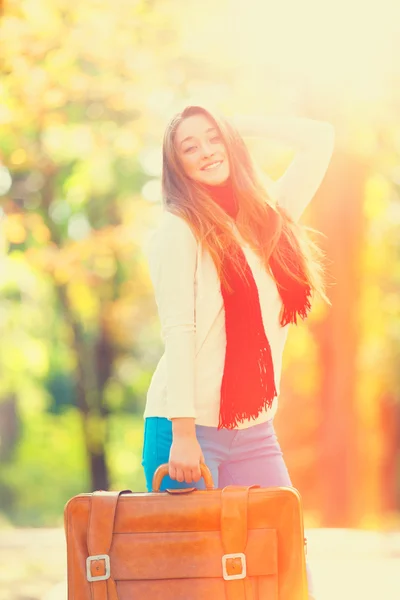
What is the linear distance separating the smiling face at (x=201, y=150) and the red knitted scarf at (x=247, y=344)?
0.23 m

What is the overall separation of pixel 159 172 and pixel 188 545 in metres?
6.09

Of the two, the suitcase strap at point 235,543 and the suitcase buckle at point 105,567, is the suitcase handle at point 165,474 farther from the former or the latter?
the suitcase buckle at point 105,567

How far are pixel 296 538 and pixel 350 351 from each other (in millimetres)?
5830

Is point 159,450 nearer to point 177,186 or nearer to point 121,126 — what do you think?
point 177,186

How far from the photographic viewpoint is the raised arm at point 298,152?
2.59 meters

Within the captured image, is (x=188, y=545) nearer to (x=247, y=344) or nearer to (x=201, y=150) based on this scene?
(x=247, y=344)

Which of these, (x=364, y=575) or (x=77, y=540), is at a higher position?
(x=77, y=540)

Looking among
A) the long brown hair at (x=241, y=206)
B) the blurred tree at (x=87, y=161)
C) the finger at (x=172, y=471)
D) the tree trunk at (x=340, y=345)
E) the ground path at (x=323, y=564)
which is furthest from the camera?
the tree trunk at (x=340, y=345)

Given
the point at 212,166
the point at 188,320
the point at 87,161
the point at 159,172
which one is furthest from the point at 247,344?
the point at 87,161

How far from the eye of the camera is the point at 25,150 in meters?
7.83

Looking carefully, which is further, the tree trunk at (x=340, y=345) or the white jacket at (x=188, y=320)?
the tree trunk at (x=340, y=345)

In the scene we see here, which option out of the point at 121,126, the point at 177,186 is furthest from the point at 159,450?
the point at 121,126

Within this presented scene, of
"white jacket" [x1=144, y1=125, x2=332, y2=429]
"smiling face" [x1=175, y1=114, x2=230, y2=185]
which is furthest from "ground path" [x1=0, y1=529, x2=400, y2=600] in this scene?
"smiling face" [x1=175, y1=114, x2=230, y2=185]

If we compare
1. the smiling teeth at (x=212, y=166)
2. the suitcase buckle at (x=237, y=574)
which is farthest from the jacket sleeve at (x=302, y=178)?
the suitcase buckle at (x=237, y=574)
